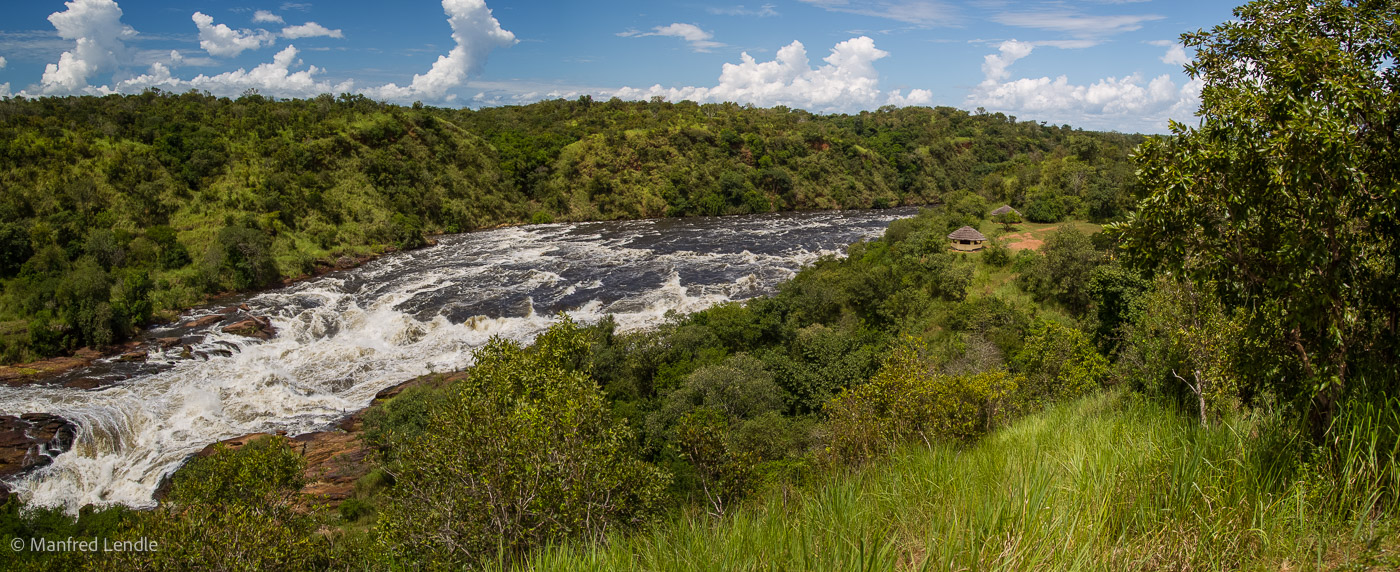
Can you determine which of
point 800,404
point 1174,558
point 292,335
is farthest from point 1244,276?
point 292,335

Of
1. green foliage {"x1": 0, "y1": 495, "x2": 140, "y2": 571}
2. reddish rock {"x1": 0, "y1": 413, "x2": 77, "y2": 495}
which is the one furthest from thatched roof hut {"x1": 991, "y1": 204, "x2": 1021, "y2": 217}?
reddish rock {"x1": 0, "y1": 413, "x2": 77, "y2": 495}

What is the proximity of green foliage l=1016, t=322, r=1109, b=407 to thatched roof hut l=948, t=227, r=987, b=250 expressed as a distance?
516 inches

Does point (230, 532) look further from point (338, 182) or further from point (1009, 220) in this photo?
point (338, 182)

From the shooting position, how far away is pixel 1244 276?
12.3 feet

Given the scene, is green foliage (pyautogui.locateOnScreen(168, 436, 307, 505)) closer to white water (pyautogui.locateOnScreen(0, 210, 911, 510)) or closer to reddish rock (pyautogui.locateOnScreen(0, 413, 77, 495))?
white water (pyautogui.locateOnScreen(0, 210, 911, 510))

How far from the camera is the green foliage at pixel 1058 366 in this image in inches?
581

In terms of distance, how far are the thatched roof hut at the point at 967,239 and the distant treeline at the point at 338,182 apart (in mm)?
7674

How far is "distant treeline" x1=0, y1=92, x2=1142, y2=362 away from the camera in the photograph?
95.2ft

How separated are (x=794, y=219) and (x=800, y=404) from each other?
41.5 metres

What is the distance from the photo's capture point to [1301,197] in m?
3.42

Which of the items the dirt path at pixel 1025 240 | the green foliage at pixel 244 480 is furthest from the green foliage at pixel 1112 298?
the green foliage at pixel 244 480

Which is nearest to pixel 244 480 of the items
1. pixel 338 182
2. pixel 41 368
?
pixel 41 368

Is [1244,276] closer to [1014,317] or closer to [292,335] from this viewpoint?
[1014,317]

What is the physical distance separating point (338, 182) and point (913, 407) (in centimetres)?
4595
